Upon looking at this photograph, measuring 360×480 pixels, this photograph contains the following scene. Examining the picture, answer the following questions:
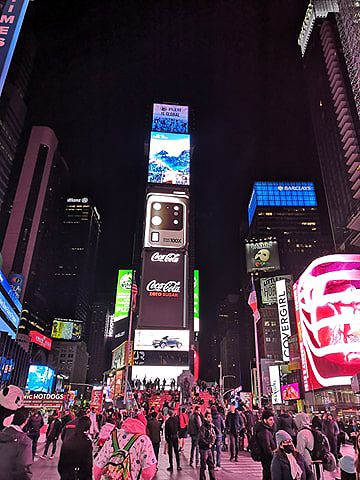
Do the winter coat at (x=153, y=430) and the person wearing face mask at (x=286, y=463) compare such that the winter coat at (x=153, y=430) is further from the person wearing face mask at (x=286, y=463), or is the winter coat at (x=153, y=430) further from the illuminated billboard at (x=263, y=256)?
the illuminated billboard at (x=263, y=256)

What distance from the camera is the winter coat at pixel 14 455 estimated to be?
392 cm

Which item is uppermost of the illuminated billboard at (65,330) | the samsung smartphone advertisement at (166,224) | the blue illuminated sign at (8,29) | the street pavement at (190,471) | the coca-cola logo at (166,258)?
the illuminated billboard at (65,330)

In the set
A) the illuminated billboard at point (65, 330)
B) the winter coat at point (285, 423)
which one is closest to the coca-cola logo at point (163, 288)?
the winter coat at point (285, 423)

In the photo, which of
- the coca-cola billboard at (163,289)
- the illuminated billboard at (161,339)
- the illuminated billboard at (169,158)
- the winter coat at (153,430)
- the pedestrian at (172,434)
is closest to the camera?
the winter coat at (153,430)

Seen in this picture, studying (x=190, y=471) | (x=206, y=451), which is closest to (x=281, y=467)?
(x=206, y=451)

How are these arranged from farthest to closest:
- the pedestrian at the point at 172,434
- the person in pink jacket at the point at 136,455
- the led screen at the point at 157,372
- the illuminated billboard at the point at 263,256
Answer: the illuminated billboard at the point at 263,256 < the led screen at the point at 157,372 < the pedestrian at the point at 172,434 < the person in pink jacket at the point at 136,455

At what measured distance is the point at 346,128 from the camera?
7581cm

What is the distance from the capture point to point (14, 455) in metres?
3.99

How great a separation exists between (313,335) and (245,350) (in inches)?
4212

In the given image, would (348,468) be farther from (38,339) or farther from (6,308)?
(38,339)

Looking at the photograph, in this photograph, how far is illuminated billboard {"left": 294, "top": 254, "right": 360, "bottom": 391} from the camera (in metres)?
38.0

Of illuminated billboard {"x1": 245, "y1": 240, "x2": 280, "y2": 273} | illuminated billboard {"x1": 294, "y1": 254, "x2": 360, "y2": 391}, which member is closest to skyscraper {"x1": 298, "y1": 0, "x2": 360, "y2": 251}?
illuminated billboard {"x1": 245, "y1": 240, "x2": 280, "y2": 273}

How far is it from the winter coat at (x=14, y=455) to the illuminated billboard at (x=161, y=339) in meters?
40.6

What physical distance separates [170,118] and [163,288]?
27.9 meters
